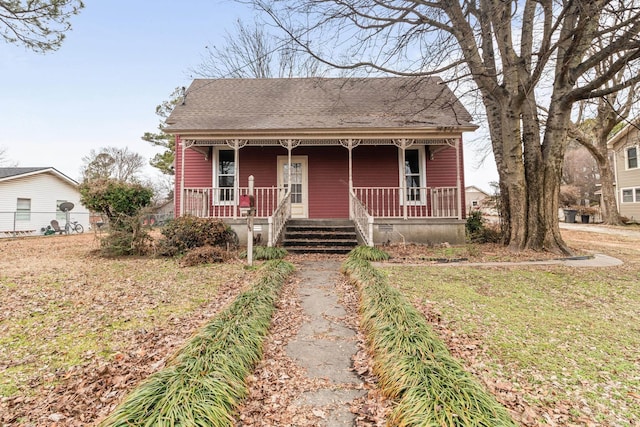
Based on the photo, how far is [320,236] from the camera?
900cm

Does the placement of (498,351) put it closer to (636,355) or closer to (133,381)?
(636,355)

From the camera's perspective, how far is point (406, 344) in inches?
107

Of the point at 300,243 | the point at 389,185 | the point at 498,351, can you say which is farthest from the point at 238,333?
the point at 389,185

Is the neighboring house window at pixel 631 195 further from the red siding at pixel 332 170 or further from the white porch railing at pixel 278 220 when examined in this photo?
the white porch railing at pixel 278 220

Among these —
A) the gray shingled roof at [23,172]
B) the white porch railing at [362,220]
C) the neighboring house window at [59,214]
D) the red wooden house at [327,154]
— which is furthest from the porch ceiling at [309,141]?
the neighboring house window at [59,214]

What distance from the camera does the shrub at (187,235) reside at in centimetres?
792

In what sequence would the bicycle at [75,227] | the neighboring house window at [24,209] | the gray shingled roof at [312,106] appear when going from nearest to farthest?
1. the gray shingled roof at [312,106]
2. the neighboring house window at [24,209]
3. the bicycle at [75,227]

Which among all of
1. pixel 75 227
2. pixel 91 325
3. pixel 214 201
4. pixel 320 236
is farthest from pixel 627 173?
pixel 75 227

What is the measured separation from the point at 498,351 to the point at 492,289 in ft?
7.63

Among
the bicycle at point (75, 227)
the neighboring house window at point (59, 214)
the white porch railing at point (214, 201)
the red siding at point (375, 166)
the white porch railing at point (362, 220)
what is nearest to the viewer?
the white porch railing at point (362, 220)

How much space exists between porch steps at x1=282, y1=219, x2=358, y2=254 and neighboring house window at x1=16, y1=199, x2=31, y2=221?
776 inches

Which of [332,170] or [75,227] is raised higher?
[332,170]

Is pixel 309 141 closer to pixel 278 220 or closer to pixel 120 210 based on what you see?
pixel 278 220

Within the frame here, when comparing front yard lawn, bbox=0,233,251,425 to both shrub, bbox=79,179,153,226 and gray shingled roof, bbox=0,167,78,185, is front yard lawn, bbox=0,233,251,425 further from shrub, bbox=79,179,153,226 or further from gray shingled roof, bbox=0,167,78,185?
gray shingled roof, bbox=0,167,78,185
